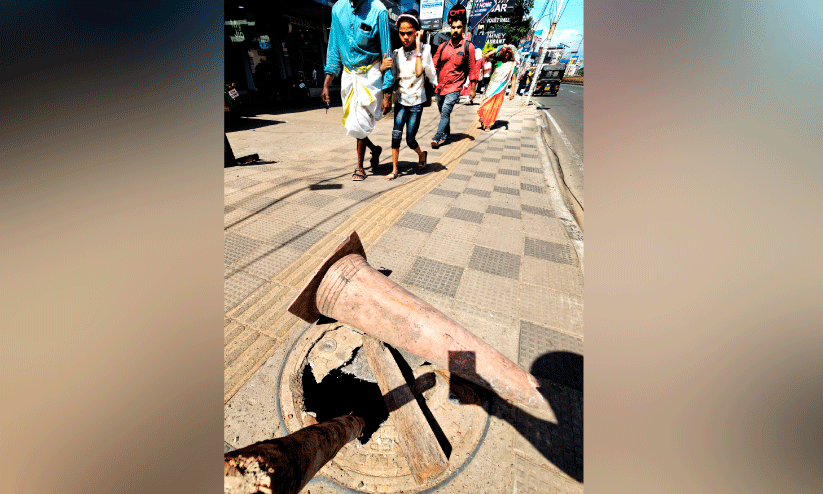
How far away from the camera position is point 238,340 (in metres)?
1.99

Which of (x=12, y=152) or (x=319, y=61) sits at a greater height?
(x=319, y=61)

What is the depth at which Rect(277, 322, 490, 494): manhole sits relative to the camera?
1.36 meters

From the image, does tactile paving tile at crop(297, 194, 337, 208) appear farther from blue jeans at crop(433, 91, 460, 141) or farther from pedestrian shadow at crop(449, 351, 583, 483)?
blue jeans at crop(433, 91, 460, 141)

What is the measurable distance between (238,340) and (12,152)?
1.98 metres

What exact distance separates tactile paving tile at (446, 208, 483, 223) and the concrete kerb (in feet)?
3.88

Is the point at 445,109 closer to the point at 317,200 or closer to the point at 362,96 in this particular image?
the point at 362,96

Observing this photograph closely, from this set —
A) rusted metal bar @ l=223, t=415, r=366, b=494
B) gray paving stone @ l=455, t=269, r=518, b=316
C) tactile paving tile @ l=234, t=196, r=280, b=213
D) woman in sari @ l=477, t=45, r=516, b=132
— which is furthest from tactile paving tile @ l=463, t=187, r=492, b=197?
woman in sari @ l=477, t=45, r=516, b=132

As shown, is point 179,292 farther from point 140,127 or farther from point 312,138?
point 312,138

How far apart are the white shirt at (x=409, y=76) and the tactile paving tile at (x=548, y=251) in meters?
3.03

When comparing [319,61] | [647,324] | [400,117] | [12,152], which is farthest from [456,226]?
[319,61]

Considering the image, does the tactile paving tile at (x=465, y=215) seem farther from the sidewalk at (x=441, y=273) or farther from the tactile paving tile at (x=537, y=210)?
the tactile paving tile at (x=537, y=210)

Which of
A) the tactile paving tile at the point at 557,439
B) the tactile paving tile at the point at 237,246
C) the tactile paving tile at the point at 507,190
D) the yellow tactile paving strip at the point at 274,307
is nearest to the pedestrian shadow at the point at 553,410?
the tactile paving tile at the point at 557,439

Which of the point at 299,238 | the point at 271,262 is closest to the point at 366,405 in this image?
the point at 271,262

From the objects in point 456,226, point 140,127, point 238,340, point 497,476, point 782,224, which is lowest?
point 497,476
